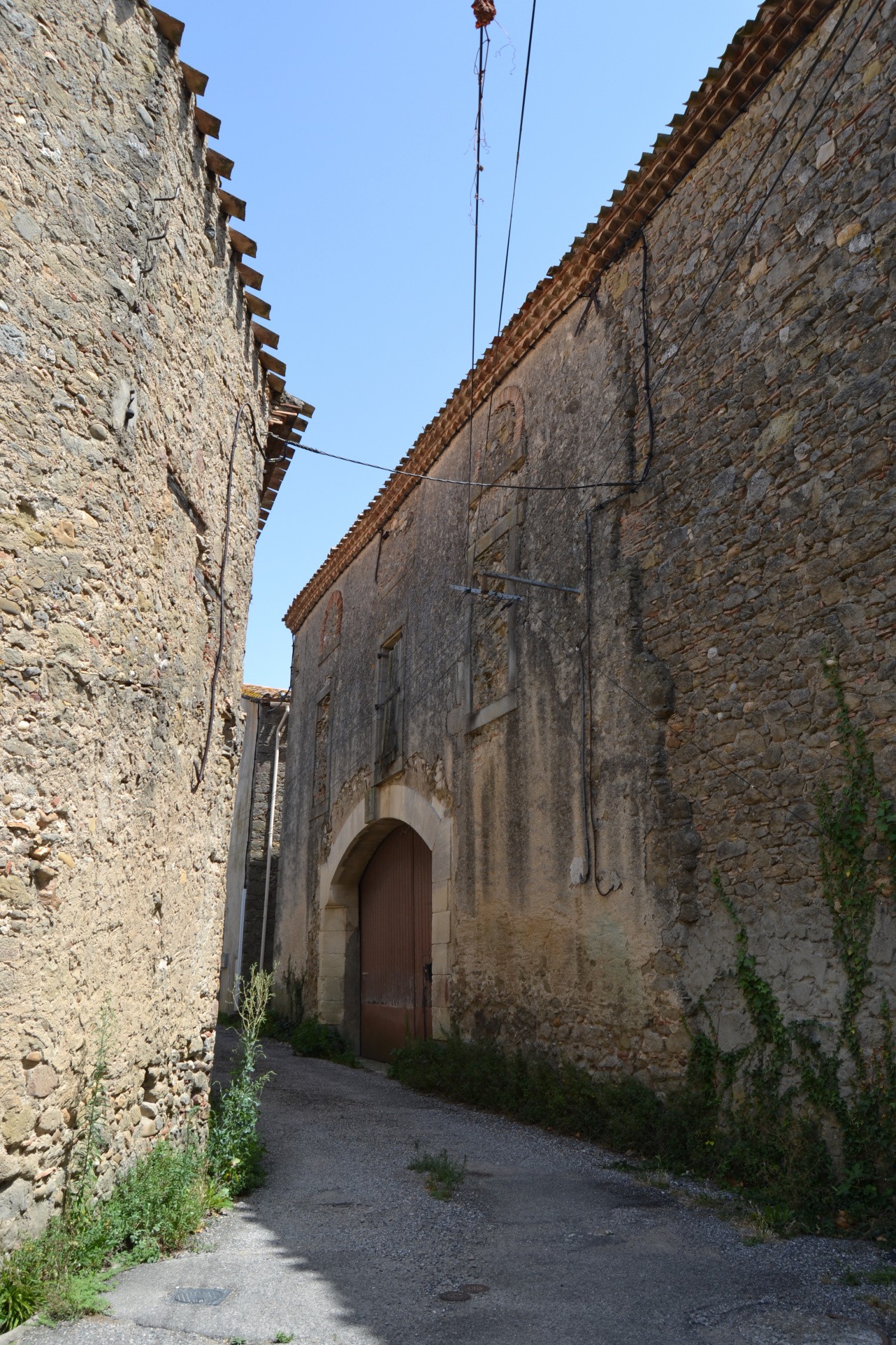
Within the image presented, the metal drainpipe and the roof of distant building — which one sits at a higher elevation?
the roof of distant building

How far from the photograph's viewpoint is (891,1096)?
164 inches

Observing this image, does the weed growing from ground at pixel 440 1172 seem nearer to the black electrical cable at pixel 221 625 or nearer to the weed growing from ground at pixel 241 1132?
the weed growing from ground at pixel 241 1132

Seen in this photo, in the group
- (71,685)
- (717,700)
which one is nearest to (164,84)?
(71,685)

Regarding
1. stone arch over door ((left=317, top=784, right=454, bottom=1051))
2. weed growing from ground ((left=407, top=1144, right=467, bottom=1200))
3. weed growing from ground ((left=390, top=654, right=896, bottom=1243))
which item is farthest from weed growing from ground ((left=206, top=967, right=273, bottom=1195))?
stone arch over door ((left=317, top=784, right=454, bottom=1051))

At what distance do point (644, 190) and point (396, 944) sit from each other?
7.35 m

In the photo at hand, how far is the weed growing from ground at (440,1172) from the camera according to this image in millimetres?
4555

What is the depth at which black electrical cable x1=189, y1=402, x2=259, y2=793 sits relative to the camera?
479cm

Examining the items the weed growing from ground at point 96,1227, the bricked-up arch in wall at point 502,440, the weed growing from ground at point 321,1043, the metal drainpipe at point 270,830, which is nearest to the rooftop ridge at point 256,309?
the bricked-up arch in wall at point 502,440

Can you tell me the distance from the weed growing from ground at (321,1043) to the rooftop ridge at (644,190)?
6133 millimetres

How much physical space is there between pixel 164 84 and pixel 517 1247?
4973 millimetres

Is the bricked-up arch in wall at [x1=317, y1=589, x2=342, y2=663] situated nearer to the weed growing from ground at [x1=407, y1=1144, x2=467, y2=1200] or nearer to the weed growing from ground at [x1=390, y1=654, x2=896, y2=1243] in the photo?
the weed growing from ground at [x1=390, y1=654, x2=896, y2=1243]

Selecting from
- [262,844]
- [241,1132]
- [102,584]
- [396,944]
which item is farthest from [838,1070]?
[262,844]

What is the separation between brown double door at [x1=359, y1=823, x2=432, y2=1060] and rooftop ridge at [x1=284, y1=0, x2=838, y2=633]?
4.16 meters

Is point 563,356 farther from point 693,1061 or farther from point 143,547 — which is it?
point 693,1061
